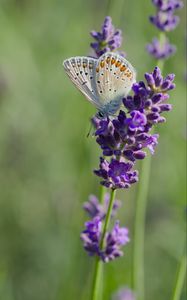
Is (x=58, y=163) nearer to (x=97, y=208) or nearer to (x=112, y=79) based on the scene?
(x=97, y=208)

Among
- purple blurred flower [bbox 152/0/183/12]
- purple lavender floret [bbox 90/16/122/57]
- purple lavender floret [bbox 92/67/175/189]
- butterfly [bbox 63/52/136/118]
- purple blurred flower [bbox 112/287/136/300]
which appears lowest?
purple blurred flower [bbox 112/287/136/300]

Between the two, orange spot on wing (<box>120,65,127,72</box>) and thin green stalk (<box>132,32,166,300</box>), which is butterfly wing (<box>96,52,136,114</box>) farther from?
thin green stalk (<box>132,32,166,300</box>)

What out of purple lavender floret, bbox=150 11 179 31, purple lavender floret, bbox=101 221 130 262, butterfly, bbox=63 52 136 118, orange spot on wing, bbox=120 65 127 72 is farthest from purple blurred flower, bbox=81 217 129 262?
purple lavender floret, bbox=150 11 179 31

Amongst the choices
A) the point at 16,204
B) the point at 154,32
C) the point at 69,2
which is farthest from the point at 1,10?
the point at 16,204

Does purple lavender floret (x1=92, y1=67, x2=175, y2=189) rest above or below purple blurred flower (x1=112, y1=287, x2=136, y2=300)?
above

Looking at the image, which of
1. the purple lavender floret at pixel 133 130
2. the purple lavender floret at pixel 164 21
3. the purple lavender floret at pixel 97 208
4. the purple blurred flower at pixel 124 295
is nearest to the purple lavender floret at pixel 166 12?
the purple lavender floret at pixel 164 21

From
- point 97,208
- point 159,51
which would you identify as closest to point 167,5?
point 159,51

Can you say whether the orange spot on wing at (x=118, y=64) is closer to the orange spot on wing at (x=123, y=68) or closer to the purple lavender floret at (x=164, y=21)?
the orange spot on wing at (x=123, y=68)
